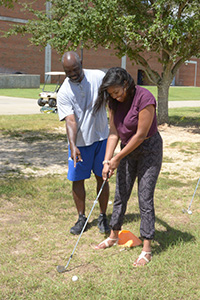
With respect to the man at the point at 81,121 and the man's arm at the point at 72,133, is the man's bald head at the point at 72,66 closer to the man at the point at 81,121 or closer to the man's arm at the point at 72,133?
the man at the point at 81,121

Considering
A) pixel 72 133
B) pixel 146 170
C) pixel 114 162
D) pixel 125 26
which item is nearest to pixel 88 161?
pixel 72 133

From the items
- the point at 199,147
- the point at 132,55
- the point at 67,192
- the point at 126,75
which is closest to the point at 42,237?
the point at 67,192

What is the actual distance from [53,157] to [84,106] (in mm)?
3917

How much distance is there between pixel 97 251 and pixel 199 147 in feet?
19.6

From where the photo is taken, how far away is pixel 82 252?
3.68m

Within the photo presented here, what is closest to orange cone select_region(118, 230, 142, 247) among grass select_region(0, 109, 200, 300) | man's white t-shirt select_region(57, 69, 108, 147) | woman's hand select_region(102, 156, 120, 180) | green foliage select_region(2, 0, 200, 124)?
grass select_region(0, 109, 200, 300)

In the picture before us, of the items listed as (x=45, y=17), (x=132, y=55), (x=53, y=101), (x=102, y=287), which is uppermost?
(x=45, y=17)

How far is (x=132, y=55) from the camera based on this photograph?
11039mm

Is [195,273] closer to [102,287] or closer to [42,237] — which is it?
[102,287]

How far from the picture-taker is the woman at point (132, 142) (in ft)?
10.5

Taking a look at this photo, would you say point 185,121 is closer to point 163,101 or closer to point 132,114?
point 163,101

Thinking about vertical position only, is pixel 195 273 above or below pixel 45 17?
below

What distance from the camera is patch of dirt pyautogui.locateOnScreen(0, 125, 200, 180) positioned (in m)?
6.68

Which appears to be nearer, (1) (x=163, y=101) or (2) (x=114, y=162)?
(2) (x=114, y=162)
